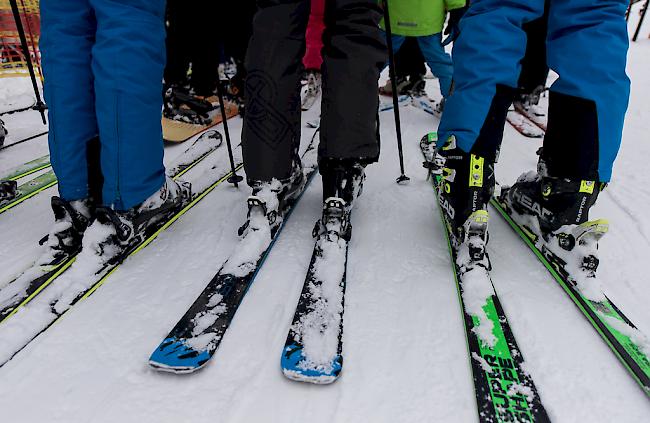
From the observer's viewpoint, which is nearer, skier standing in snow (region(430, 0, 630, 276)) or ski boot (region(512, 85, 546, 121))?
skier standing in snow (region(430, 0, 630, 276))

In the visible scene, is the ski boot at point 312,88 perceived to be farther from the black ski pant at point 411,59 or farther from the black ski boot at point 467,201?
the black ski boot at point 467,201

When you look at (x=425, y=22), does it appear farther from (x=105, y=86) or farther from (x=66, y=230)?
(x=66, y=230)

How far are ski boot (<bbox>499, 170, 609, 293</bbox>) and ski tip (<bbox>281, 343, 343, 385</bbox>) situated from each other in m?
0.91

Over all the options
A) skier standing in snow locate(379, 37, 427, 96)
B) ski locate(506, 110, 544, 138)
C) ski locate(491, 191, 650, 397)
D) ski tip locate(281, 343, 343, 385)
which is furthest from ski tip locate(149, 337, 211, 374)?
skier standing in snow locate(379, 37, 427, 96)

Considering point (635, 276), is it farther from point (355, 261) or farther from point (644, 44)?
point (644, 44)

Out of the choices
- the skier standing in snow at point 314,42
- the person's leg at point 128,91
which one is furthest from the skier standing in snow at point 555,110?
the skier standing in snow at point 314,42

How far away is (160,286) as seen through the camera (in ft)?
4.48

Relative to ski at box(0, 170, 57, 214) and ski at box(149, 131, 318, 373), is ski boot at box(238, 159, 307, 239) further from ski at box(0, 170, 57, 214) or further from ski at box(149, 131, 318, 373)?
ski at box(0, 170, 57, 214)

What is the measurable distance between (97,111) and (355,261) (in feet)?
3.54

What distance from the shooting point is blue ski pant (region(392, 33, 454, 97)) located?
11.2 feet

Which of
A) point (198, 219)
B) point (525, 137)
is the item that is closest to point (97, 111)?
point (198, 219)

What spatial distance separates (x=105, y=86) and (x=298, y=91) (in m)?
0.69

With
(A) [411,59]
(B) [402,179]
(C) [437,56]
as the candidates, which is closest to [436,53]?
(C) [437,56]

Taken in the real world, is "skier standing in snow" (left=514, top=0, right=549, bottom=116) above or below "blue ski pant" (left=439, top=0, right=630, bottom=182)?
below
